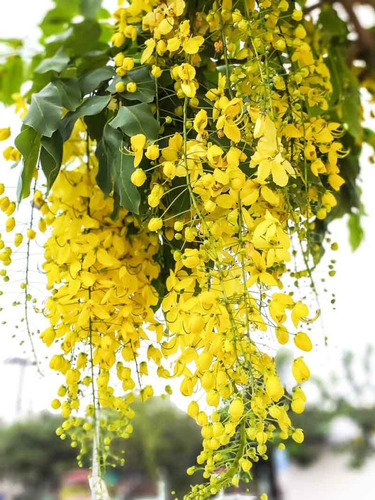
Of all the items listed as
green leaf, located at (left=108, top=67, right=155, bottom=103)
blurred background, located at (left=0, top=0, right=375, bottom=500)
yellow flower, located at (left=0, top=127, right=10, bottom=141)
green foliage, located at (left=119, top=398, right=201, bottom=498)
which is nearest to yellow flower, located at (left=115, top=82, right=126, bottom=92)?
green leaf, located at (left=108, top=67, right=155, bottom=103)

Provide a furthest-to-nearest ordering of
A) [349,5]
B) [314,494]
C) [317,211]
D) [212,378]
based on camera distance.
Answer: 1. [314,494]
2. [349,5]
3. [317,211]
4. [212,378]

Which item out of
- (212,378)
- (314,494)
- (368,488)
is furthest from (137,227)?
(368,488)

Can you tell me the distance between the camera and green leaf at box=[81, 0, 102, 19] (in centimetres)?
56

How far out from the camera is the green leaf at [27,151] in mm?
384

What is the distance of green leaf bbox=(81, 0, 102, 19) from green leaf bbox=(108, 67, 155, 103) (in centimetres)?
21

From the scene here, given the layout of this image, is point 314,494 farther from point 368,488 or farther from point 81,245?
point 81,245

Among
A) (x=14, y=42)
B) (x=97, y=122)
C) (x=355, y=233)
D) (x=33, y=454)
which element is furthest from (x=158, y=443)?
(x=97, y=122)

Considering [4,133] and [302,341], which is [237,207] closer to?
[302,341]

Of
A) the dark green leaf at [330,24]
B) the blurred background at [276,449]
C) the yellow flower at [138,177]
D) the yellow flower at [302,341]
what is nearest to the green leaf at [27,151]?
the yellow flower at [138,177]

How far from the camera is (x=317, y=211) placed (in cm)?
38

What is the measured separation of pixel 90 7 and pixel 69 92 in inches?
8.4

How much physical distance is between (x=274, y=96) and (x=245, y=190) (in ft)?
0.28

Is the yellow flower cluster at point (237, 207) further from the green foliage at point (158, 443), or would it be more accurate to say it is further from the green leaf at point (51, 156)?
the green foliage at point (158, 443)

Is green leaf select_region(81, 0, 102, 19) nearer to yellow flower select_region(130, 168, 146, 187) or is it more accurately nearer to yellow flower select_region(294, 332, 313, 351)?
yellow flower select_region(130, 168, 146, 187)
